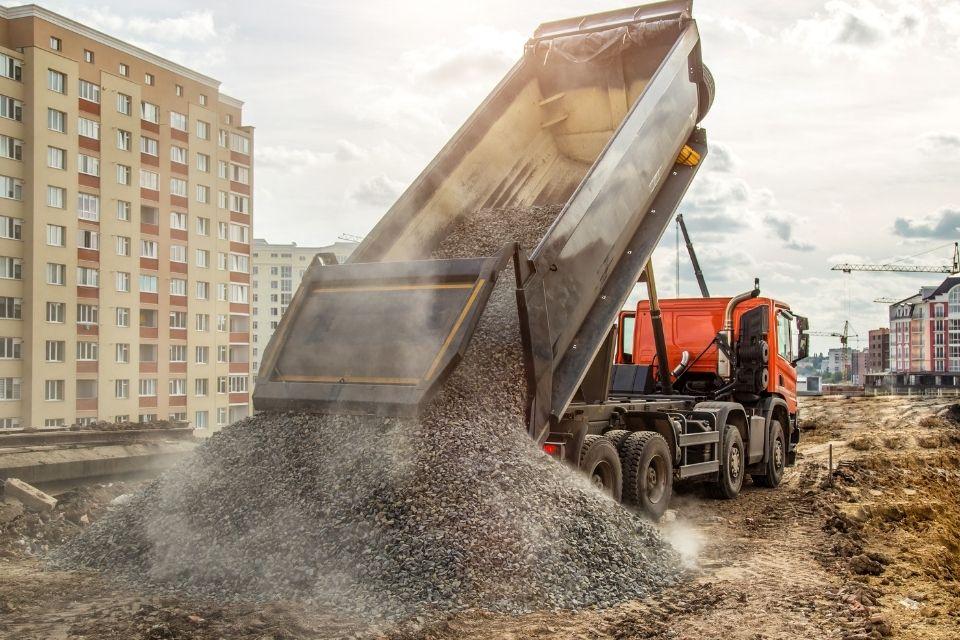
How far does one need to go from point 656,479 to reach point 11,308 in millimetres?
37467

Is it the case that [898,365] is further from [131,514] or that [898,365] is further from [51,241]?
[131,514]

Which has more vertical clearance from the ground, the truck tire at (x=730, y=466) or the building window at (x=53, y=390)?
the truck tire at (x=730, y=466)

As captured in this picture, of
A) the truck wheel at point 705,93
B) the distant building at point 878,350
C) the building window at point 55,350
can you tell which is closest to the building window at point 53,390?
the building window at point 55,350

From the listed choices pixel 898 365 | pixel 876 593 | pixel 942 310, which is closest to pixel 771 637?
pixel 876 593

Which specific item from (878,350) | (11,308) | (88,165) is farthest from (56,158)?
(878,350)

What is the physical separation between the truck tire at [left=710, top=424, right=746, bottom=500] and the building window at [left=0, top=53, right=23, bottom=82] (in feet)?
126

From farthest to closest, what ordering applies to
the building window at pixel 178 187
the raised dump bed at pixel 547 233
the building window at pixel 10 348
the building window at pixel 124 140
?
the building window at pixel 178 187 < the building window at pixel 124 140 < the building window at pixel 10 348 < the raised dump bed at pixel 547 233

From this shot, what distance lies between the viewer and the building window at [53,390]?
40.2 meters

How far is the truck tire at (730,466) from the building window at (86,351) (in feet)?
124

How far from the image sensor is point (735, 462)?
1145 centimetres

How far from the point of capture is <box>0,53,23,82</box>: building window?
1524 inches

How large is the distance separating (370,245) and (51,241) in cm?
3759

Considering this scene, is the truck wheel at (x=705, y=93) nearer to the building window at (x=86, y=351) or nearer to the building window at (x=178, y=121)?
the building window at (x=86, y=351)

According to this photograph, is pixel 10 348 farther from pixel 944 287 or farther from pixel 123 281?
pixel 944 287
